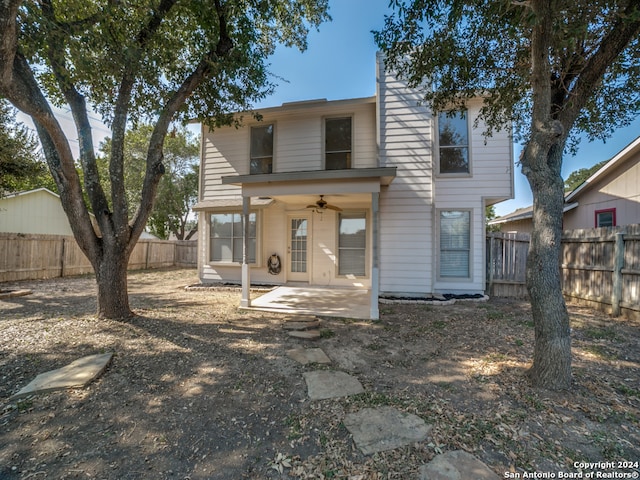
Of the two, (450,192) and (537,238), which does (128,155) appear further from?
(537,238)

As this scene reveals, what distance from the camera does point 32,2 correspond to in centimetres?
373

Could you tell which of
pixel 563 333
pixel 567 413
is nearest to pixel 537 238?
pixel 563 333

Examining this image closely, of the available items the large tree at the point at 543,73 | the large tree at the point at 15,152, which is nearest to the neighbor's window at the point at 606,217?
the large tree at the point at 543,73

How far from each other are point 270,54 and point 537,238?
6.96 meters

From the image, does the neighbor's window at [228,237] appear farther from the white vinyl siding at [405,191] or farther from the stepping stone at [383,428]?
the stepping stone at [383,428]

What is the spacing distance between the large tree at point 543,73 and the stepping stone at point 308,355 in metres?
2.28

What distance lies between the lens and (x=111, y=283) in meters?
4.75

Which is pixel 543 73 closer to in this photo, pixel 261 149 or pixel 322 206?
pixel 322 206

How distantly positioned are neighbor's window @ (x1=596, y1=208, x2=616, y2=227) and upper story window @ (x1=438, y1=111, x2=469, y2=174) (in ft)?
21.1

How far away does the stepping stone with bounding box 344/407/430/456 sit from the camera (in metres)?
2.06

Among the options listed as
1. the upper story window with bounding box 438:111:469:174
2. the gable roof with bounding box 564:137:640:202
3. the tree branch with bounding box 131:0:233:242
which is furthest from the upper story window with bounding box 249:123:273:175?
the gable roof with bounding box 564:137:640:202

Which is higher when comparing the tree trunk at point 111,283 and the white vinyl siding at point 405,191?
the white vinyl siding at point 405,191

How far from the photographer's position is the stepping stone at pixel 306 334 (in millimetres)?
4254

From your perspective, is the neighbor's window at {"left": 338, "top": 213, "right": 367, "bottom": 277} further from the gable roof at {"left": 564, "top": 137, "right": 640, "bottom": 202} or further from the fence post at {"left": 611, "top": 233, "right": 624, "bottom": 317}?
the gable roof at {"left": 564, "top": 137, "right": 640, "bottom": 202}
